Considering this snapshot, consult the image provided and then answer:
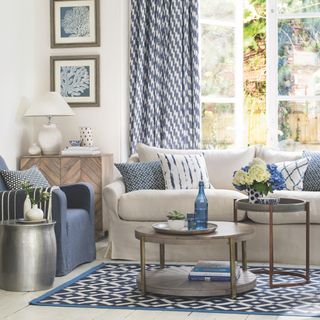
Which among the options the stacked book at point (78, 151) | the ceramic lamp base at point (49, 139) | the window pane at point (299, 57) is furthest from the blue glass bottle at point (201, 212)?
the window pane at point (299, 57)

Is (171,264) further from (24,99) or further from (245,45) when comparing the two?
(245,45)

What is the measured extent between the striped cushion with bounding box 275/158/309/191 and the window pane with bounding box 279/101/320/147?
1127 millimetres

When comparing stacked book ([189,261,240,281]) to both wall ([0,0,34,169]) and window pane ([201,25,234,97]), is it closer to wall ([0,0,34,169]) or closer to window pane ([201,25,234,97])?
wall ([0,0,34,169])

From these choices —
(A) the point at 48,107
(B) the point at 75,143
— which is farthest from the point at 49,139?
(A) the point at 48,107

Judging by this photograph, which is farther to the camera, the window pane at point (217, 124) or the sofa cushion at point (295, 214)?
the window pane at point (217, 124)

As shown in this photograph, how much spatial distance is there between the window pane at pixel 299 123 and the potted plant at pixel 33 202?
3009 mm

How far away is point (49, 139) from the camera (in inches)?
275

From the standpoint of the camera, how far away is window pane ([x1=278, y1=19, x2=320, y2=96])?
7.24m

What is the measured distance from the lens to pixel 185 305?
4344mm

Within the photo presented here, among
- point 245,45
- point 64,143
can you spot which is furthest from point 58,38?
point 245,45

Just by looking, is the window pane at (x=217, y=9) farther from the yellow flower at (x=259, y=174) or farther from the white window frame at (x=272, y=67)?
the yellow flower at (x=259, y=174)

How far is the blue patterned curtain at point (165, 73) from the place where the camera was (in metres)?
7.21

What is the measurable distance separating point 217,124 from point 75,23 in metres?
1.65

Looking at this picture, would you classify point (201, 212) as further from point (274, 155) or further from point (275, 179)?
point (274, 155)
